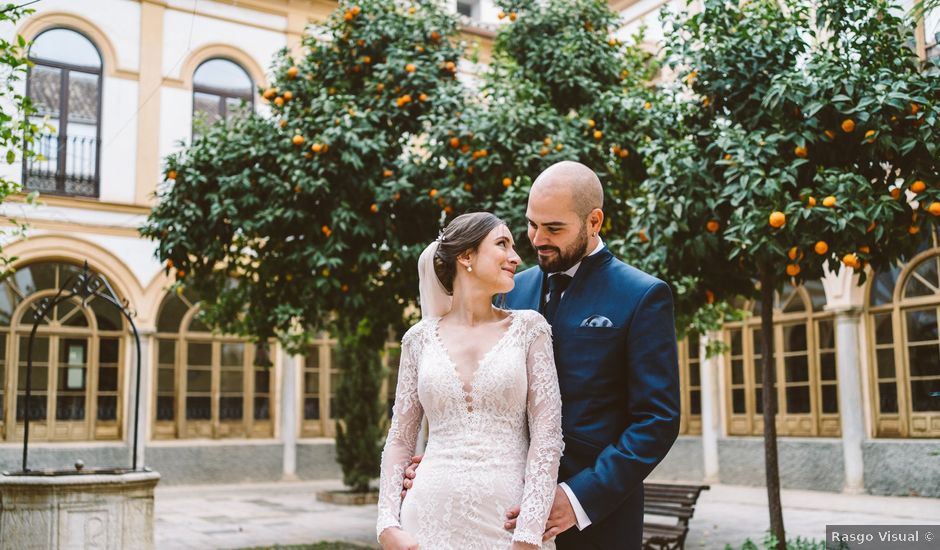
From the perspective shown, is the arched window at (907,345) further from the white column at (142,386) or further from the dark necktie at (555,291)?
the white column at (142,386)

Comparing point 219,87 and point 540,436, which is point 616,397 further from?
point 219,87

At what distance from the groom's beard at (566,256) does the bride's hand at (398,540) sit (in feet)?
3.21

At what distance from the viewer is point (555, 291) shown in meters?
3.20

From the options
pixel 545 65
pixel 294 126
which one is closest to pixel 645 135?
pixel 545 65

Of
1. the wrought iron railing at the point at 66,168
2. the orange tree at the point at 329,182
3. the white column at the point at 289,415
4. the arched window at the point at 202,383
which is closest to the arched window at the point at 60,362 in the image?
the arched window at the point at 202,383

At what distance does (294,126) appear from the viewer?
9305 mm

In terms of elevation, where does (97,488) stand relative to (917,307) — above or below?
below

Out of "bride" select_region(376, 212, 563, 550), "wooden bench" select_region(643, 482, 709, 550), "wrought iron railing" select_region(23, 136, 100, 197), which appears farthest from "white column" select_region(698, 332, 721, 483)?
"bride" select_region(376, 212, 563, 550)

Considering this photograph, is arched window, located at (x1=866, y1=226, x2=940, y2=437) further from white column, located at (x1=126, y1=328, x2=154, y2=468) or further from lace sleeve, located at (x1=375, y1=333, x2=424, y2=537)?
white column, located at (x1=126, y1=328, x2=154, y2=468)

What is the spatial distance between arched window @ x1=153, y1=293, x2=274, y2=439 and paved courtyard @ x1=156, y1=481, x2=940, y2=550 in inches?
57.7

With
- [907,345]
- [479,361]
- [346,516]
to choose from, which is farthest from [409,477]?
[907,345]

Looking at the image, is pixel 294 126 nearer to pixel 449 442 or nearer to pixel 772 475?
pixel 772 475

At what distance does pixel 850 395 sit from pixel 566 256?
12.6 m

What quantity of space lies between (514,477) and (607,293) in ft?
2.18
